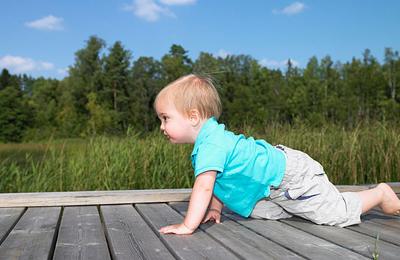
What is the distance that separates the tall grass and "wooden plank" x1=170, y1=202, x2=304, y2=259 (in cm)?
227

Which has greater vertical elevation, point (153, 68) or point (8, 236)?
point (153, 68)

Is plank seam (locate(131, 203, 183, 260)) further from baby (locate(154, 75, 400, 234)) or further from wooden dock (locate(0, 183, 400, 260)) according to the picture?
baby (locate(154, 75, 400, 234))

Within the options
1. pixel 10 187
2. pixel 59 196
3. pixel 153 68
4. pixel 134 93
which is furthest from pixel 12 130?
pixel 59 196

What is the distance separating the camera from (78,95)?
4150cm

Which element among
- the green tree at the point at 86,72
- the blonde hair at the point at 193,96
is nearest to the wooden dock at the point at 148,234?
the blonde hair at the point at 193,96

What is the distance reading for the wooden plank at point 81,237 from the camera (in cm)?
172

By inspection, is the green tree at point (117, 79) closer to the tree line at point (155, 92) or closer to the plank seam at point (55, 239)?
the tree line at point (155, 92)

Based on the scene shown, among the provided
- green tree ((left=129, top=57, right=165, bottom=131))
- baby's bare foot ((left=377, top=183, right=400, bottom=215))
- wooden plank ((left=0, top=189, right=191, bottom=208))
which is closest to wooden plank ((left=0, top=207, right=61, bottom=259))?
wooden plank ((left=0, top=189, right=191, bottom=208))

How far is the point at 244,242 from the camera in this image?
74.7 inches

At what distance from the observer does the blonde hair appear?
2.21 m

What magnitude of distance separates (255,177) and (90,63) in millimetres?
41616

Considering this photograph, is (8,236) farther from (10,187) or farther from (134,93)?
(134,93)

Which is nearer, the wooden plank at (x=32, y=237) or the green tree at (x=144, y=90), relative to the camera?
the wooden plank at (x=32, y=237)

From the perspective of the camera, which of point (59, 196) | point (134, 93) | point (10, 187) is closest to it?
point (59, 196)
